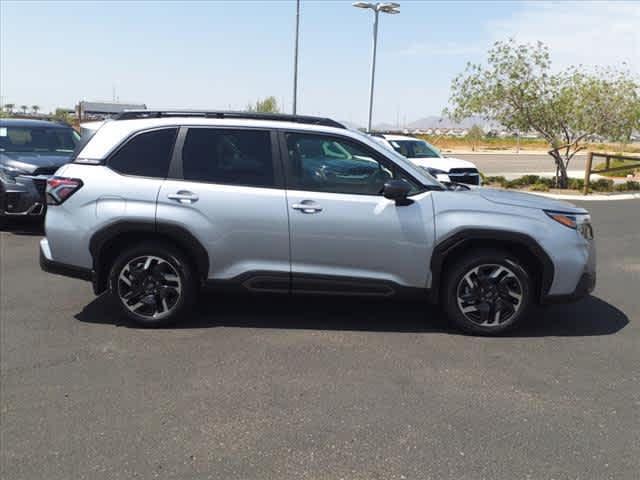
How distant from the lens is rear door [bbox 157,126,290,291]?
16.4 feet

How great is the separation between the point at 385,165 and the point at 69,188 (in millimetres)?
2600

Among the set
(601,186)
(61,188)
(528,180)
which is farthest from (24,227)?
(601,186)

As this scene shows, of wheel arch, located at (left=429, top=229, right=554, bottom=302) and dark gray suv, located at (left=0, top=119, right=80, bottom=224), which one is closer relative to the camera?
wheel arch, located at (left=429, top=229, right=554, bottom=302)

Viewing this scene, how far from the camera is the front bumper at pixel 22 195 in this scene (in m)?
9.16

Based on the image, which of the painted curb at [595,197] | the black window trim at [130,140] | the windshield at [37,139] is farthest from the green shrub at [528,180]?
the black window trim at [130,140]

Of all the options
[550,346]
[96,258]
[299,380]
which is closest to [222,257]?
[96,258]

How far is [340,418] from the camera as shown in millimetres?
3643

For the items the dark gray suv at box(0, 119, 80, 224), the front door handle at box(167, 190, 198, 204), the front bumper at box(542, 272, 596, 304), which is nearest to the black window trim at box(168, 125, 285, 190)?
the front door handle at box(167, 190, 198, 204)

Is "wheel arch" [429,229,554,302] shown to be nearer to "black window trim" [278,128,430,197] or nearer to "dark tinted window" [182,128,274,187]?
"black window trim" [278,128,430,197]

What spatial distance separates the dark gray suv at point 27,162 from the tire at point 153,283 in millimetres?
4186

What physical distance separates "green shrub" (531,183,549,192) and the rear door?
14.8 m

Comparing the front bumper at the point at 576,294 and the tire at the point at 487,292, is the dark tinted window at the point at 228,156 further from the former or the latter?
the front bumper at the point at 576,294

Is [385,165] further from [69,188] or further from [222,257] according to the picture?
[69,188]

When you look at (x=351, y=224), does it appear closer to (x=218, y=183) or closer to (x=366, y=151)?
(x=366, y=151)
